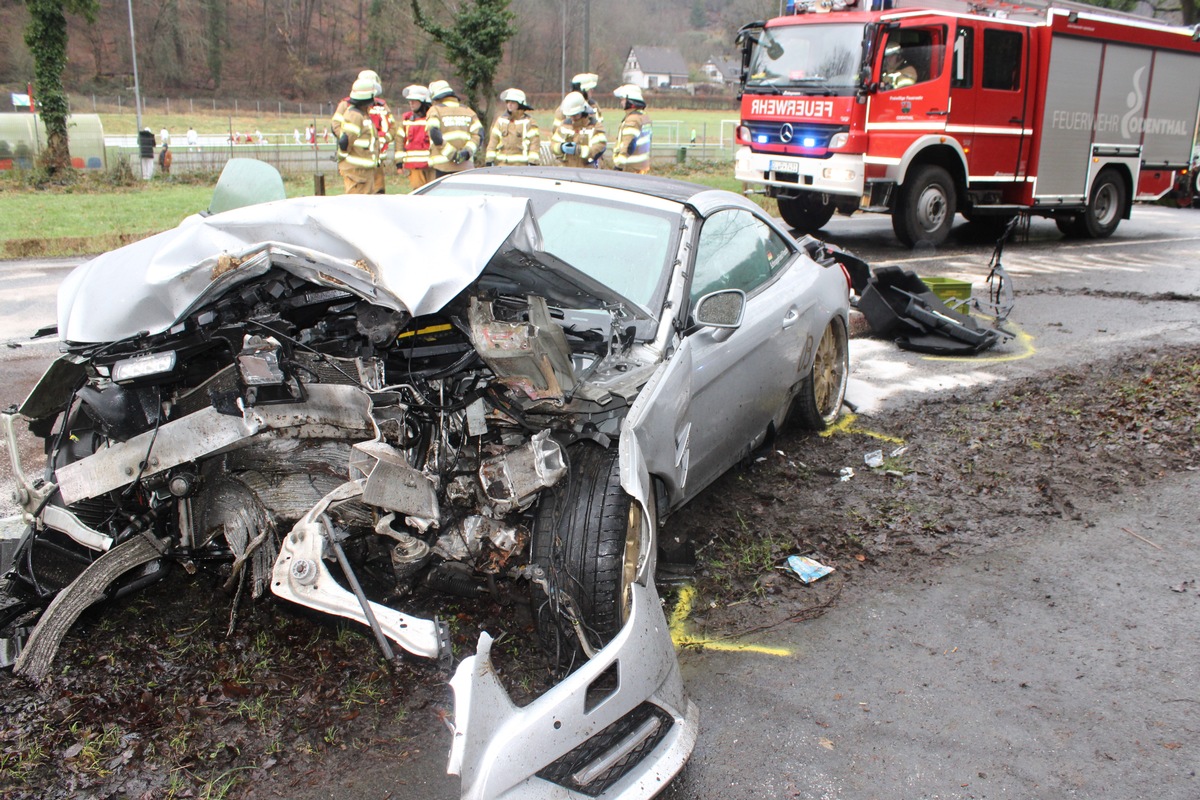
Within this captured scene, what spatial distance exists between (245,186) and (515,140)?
8787mm

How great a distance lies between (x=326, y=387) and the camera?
2.95 meters

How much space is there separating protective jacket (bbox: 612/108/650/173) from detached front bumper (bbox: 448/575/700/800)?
10.4 m

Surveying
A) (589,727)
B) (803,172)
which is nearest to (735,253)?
(589,727)

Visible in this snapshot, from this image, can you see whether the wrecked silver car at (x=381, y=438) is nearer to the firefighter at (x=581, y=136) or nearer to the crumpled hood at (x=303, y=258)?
the crumpled hood at (x=303, y=258)

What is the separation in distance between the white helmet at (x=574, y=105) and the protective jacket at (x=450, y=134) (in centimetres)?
126

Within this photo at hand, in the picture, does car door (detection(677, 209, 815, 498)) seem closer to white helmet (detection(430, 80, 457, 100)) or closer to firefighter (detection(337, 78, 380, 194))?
firefighter (detection(337, 78, 380, 194))

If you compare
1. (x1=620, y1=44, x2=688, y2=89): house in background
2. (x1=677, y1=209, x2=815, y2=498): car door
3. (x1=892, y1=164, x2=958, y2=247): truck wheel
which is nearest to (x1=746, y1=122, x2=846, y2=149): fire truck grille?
(x1=892, y1=164, x2=958, y2=247): truck wheel

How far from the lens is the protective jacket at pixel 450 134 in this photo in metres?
11.3

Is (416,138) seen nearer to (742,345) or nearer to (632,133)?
(632,133)

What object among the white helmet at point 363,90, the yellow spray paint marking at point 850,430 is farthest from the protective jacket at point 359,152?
the yellow spray paint marking at point 850,430

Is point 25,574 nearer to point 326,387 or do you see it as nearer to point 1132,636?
point 326,387

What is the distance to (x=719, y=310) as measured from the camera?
3719 mm

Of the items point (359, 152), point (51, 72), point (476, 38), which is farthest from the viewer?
point (476, 38)

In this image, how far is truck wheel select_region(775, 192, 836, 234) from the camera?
13484 millimetres
